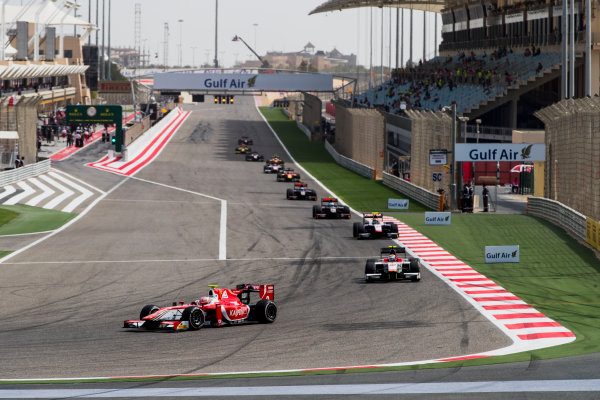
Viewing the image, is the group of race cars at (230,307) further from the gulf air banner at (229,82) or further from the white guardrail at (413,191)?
the gulf air banner at (229,82)

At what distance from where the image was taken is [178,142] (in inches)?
3629

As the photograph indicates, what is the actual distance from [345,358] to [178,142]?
7722 cm

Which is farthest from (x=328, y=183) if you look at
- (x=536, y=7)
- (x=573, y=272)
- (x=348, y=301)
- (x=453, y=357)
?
(x=453, y=357)

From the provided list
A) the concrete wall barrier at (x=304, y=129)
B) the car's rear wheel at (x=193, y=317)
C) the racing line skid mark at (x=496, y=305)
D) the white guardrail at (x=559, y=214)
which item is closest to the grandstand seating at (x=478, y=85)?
the concrete wall barrier at (x=304, y=129)

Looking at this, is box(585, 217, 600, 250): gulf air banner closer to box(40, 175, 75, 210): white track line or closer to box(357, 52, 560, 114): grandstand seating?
box(40, 175, 75, 210): white track line

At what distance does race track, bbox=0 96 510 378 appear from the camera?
54.2 ft

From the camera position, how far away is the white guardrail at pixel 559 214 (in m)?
32.1

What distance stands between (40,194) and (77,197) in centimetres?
242

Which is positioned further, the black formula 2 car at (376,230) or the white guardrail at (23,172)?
the white guardrail at (23,172)

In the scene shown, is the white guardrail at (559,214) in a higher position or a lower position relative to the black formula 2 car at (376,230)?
higher

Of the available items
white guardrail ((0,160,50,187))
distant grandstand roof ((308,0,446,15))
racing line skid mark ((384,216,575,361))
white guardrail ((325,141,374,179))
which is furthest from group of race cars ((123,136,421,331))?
distant grandstand roof ((308,0,446,15))

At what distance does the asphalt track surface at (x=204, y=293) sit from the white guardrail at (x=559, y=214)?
659 cm

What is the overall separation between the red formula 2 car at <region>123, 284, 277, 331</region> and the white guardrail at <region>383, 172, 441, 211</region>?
25497 mm

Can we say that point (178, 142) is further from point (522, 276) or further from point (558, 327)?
point (558, 327)
